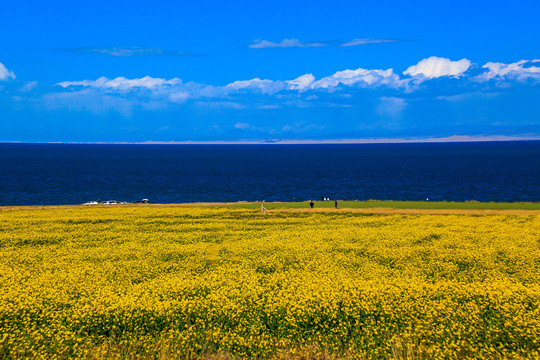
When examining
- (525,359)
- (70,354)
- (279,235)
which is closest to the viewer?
(525,359)

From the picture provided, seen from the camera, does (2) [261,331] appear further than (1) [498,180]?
No

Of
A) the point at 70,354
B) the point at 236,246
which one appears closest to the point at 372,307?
the point at 70,354

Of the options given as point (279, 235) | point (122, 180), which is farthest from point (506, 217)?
point (122, 180)

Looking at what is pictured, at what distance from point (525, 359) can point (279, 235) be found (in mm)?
23756

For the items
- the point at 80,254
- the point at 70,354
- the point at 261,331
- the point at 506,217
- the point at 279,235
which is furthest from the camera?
the point at 506,217

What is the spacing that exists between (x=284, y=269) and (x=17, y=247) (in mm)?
22241

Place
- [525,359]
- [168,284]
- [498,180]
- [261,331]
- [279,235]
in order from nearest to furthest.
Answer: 1. [525,359]
2. [261,331]
3. [168,284]
4. [279,235]
5. [498,180]

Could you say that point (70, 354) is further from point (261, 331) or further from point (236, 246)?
point (236, 246)

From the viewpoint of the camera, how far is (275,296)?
1862cm

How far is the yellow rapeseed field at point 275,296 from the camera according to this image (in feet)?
49.1

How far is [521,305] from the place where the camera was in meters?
17.0

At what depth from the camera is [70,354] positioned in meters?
14.7

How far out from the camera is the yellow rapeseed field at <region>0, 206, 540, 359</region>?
15.0 m

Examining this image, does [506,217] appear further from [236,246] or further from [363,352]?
[363,352]
